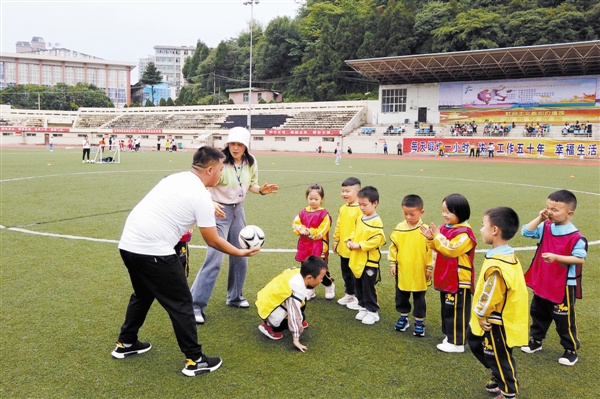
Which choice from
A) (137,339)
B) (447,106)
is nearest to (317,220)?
(137,339)

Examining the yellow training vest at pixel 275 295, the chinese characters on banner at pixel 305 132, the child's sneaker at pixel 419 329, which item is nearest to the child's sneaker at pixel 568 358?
the child's sneaker at pixel 419 329

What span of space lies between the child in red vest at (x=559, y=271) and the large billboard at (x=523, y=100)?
45.2 m

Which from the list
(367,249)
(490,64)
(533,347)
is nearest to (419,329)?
(367,249)

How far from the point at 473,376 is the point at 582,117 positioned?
46488 millimetres

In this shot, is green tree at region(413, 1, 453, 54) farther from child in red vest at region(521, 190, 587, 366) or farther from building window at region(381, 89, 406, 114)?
child in red vest at region(521, 190, 587, 366)

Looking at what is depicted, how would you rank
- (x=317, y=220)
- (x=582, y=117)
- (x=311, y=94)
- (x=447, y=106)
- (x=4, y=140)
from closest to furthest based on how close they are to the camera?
(x=317, y=220) < (x=582, y=117) < (x=447, y=106) < (x=4, y=140) < (x=311, y=94)

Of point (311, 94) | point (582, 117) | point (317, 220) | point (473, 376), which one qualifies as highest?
point (311, 94)

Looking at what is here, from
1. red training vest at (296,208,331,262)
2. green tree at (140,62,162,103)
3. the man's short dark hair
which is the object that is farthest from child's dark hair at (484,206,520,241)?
green tree at (140,62,162,103)

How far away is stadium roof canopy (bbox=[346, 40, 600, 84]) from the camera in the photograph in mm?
41156

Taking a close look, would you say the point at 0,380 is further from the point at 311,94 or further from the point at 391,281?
the point at 311,94

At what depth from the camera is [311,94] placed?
70938 mm

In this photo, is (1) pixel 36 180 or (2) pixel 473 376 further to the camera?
(1) pixel 36 180

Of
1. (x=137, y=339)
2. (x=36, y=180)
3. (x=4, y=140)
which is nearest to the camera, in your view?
(x=137, y=339)

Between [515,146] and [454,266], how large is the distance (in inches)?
1474
